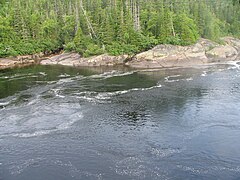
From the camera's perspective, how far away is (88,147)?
110 feet

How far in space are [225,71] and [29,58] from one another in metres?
45.6

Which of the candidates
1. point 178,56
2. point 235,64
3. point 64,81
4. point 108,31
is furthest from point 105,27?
point 235,64

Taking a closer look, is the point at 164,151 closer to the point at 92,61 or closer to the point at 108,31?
the point at 92,61

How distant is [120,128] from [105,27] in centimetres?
4906

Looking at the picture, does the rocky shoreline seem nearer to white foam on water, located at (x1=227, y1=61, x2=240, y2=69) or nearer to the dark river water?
white foam on water, located at (x1=227, y1=61, x2=240, y2=69)

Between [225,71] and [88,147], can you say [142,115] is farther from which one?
[225,71]

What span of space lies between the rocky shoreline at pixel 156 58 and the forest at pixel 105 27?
1.70 metres

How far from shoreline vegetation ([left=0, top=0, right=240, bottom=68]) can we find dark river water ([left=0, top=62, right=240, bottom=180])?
58.3 feet

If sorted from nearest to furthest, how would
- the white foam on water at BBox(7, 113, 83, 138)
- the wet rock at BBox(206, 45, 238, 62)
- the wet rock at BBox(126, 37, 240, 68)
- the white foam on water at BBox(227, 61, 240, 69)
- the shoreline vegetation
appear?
1. the white foam on water at BBox(7, 113, 83, 138)
2. the white foam on water at BBox(227, 61, 240, 69)
3. the wet rock at BBox(126, 37, 240, 68)
4. the shoreline vegetation
5. the wet rock at BBox(206, 45, 238, 62)

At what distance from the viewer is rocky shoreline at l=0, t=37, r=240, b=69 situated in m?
75.5

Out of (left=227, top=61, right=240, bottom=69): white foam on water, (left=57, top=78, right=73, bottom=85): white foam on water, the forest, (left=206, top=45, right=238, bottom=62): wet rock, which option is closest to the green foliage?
the forest

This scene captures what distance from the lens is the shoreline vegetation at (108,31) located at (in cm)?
7931

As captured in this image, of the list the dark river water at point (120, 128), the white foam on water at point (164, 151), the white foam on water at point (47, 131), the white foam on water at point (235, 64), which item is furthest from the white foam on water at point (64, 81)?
the white foam on water at point (235, 64)

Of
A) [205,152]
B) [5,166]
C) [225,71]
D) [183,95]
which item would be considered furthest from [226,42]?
[5,166]
